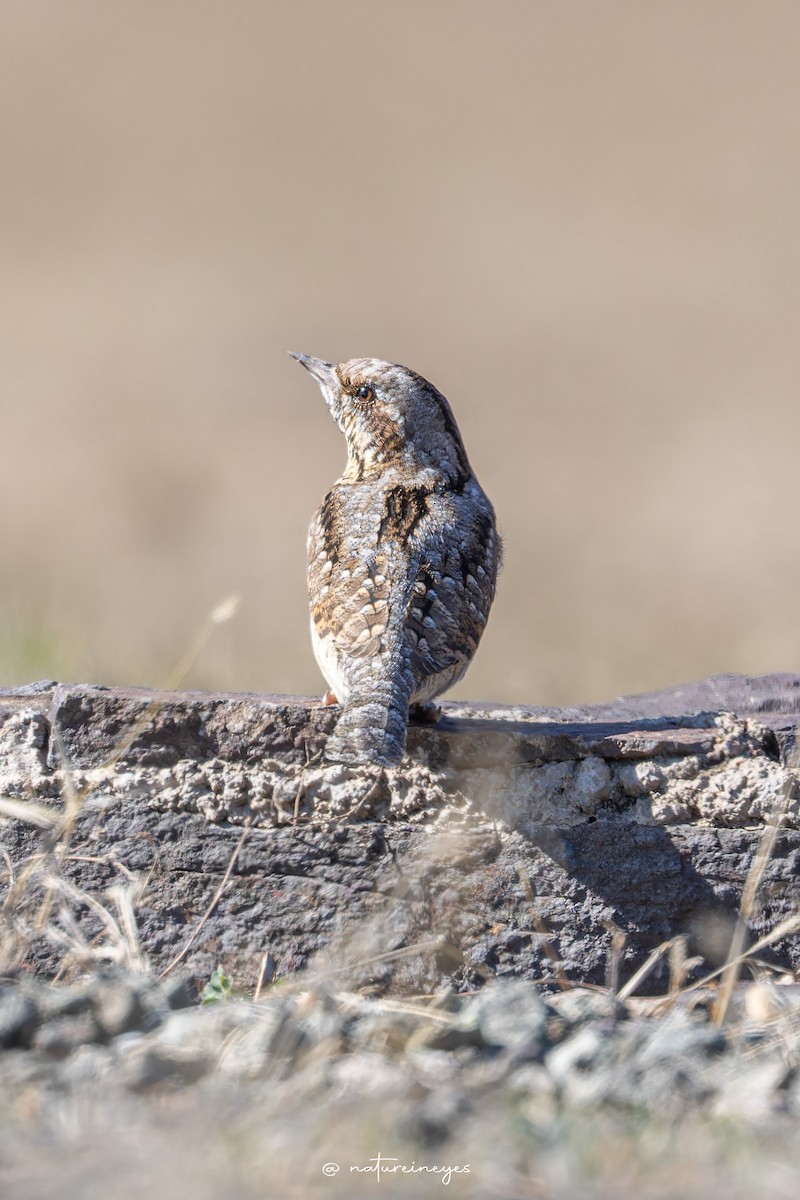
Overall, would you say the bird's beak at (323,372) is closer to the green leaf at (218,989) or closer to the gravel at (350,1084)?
the green leaf at (218,989)

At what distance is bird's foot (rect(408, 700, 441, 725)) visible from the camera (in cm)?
363

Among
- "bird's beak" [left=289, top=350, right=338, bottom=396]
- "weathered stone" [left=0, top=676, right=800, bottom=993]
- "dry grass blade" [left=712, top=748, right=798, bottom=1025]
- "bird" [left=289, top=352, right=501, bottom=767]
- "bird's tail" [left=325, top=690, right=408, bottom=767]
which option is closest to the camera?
"dry grass blade" [left=712, top=748, right=798, bottom=1025]

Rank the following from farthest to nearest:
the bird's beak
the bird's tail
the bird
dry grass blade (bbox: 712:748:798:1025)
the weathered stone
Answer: the bird's beak → the bird → the weathered stone → the bird's tail → dry grass blade (bbox: 712:748:798:1025)

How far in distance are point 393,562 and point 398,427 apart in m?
0.93

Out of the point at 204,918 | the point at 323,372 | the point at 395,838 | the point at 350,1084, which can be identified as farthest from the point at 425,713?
the point at 323,372

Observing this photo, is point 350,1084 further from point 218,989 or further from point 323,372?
point 323,372

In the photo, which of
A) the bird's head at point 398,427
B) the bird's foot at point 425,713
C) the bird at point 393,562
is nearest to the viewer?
the bird at point 393,562

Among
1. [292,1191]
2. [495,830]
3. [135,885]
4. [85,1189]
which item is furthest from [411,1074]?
[495,830]

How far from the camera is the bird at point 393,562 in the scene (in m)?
3.47

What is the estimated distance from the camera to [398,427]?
4.74 m

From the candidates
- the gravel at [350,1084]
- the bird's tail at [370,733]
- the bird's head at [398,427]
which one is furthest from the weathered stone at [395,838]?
the bird's head at [398,427]

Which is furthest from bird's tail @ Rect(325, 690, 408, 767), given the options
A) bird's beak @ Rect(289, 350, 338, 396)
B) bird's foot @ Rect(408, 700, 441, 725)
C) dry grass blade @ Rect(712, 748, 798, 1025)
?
bird's beak @ Rect(289, 350, 338, 396)

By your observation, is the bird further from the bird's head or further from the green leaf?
the green leaf

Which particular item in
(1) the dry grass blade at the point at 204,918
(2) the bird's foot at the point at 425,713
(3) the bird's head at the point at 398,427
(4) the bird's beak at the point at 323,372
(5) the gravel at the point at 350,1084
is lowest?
(5) the gravel at the point at 350,1084
